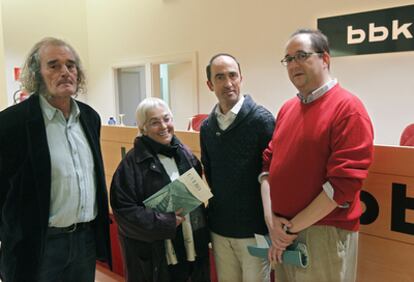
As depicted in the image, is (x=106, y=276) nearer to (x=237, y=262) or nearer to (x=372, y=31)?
(x=237, y=262)

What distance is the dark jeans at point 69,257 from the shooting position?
1.50m

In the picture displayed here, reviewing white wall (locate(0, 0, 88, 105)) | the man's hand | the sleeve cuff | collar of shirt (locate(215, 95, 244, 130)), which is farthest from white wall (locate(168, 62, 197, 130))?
the man's hand

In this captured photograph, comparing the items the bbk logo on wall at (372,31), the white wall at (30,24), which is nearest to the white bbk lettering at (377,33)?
the bbk logo on wall at (372,31)

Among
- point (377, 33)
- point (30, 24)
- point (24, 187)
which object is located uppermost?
point (30, 24)

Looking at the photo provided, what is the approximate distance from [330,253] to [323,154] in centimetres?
35

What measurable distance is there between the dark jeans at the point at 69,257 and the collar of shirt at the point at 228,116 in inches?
29.6

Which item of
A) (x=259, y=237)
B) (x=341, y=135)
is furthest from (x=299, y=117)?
(x=259, y=237)

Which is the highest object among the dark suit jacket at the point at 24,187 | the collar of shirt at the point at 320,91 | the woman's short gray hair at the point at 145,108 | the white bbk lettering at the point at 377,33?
the white bbk lettering at the point at 377,33

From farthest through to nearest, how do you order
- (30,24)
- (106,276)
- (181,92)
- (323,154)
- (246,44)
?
1. (181,92)
2. (30,24)
3. (246,44)
4. (106,276)
5. (323,154)

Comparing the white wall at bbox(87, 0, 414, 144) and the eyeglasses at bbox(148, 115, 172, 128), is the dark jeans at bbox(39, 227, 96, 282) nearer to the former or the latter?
the eyeglasses at bbox(148, 115, 172, 128)

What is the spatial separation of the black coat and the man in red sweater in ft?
1.61

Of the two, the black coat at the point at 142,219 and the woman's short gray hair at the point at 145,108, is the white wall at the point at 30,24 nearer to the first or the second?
the woman's short gray hair at the point at 145,108

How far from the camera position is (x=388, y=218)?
4.66 feet

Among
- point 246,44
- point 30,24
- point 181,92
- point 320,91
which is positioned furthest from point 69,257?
point 30,24
